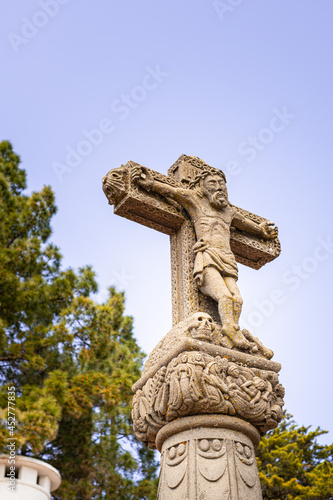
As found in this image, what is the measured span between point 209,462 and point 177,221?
2.45 m

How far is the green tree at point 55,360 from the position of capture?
9.09 metres

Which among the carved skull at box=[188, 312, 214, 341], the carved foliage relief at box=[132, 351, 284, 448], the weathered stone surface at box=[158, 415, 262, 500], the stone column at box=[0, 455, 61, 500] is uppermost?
the stone column at box=[0, 455, 61, 500]

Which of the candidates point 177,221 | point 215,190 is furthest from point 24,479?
point 215,190

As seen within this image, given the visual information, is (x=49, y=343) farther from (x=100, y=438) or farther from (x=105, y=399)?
(x=100, y=438)

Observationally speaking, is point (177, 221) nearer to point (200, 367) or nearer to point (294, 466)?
point (200, 367)

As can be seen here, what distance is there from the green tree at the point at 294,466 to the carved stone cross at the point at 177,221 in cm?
740

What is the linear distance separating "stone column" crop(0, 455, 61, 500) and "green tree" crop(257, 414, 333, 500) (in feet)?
16.2

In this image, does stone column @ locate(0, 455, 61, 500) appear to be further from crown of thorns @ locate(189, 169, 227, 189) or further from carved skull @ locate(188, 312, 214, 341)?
carved skull @ locate(188, 312, 214, 341)

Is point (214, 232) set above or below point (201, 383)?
above

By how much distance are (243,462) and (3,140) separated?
35.8ft

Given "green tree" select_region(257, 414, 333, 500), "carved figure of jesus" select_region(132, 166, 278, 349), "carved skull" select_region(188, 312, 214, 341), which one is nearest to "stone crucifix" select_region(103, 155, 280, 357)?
"carved figure of jesus" select_region(132, 166, 278, 349)

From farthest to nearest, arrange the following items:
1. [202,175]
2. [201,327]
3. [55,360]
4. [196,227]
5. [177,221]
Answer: [55,360]
[202,175]
[177,221]
[196,227]
[201,327]

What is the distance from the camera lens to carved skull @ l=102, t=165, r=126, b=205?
198 inches

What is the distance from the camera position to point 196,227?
521 centimetres
